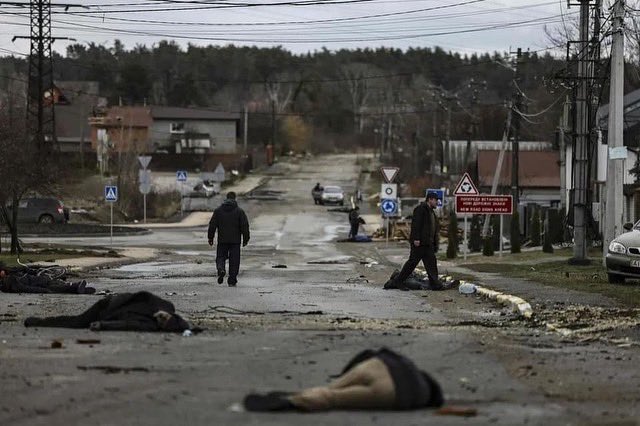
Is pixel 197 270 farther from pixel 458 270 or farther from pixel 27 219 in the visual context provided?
pixel 27 219

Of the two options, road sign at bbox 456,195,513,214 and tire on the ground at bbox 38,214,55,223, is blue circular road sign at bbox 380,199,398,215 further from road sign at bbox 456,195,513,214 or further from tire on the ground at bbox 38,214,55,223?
tire on the ground at bbox 38,214,55,223

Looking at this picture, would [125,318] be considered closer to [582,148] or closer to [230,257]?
[230,257]

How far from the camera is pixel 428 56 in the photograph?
183m

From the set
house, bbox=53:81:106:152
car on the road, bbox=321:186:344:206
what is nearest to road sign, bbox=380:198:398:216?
car on the road, bbox=321:186:344:206

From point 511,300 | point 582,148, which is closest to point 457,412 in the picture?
point 511,300

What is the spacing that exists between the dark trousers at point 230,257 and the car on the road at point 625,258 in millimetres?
7436

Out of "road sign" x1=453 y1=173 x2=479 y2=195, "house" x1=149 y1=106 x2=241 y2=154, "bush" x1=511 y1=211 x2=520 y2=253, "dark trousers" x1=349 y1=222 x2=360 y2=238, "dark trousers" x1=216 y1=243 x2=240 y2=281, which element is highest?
"house" x1=149 y1=106 x2=241 y2=154

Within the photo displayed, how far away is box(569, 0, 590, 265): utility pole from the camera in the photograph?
96.0 ft

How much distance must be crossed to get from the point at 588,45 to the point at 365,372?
23.0 metres

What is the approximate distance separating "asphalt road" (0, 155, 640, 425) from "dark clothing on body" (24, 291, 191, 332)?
250mm

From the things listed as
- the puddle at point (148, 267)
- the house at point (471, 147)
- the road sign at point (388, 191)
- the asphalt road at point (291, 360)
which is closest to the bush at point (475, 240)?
the road sign at point (388, 191)

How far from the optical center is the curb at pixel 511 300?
16141 millimetres

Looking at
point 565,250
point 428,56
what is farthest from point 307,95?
point 565,250

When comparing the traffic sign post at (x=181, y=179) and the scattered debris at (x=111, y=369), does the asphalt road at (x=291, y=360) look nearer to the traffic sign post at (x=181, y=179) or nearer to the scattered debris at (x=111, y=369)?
the scattered debris at (x=111, y=369)
